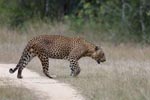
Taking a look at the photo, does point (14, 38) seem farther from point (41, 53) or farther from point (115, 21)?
point (41, 53)

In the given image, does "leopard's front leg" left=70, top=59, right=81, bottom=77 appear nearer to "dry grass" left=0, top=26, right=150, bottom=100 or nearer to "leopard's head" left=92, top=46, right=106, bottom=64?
"dry grass" left=0, top=26, right=150, bottom=100

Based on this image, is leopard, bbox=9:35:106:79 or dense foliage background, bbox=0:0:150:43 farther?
dense foliage background, bbox=0:0:150:43

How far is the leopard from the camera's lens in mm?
17688

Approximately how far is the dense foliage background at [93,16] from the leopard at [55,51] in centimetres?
988

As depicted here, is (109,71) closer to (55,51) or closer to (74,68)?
(74,68)

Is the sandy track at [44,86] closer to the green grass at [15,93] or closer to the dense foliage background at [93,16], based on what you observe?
the green grass at [15,93]

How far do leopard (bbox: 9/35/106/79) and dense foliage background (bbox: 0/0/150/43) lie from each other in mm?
9879

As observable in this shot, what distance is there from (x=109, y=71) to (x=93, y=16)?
15183mm

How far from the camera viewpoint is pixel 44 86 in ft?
51.1

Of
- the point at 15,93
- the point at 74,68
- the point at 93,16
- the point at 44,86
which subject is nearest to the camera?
the point at 15,93

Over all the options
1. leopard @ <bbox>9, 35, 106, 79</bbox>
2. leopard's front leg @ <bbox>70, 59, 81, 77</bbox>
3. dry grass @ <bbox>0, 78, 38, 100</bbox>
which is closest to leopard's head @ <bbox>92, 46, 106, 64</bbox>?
leopard @ <bbox>9, 35, 106, 79</bbox>

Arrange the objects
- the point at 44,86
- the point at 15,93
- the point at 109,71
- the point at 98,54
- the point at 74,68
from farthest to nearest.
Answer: the point at 98,54, the point at 109,71, the point at 74,68, the point at 44,86, the point at 15,93

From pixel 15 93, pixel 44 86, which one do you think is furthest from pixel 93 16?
pixel 15 93

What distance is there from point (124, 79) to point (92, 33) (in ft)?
53.7
